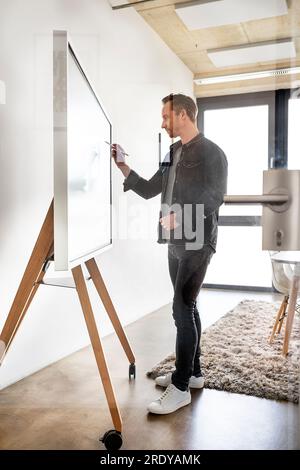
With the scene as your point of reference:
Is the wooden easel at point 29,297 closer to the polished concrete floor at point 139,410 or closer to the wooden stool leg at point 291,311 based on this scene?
the polished concrete floor at point 139,410

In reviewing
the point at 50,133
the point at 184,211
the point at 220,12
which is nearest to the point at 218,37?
the point at 220,12

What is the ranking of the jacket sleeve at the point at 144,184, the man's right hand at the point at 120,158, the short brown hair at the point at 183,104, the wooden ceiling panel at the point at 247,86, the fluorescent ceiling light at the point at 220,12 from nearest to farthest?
the wooden ceiling panel at the point at 247,86 < the fluorescent ceiling light at the point at 220,12 < the short brown hair at the point at 183,104 < the jacket sleeve at the point at 144,184 < the man's right hand at the point at 120,158

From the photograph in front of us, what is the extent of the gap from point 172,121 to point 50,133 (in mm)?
635

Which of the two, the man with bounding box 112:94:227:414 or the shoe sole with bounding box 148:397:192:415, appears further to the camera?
the shoe sole with bounding box 148:397:192:415

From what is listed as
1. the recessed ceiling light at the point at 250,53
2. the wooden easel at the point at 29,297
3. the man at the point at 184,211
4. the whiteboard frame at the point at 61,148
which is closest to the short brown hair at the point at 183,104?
the man at the point at 184,211

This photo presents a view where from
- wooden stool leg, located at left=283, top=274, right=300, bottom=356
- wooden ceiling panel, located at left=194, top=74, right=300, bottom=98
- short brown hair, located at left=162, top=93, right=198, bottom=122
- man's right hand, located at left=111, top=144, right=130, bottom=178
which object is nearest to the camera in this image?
wooden stool leg, located at left=283, top=274, right=300, bottom=356

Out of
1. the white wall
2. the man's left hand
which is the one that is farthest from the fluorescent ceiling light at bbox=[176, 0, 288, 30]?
the man's left hand

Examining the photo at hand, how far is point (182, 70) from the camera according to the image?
152 cm

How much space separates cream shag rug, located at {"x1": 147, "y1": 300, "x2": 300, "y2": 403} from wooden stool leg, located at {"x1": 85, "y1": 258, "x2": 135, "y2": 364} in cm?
19

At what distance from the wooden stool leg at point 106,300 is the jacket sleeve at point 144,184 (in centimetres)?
33

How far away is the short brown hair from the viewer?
147 cm

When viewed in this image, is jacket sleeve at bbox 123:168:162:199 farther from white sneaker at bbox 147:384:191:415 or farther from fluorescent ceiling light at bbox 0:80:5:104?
white sneaker at bbox 147:384:191:415

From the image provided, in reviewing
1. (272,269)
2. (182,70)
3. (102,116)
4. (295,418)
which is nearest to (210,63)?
(182,70)

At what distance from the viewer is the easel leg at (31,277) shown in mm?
1355
